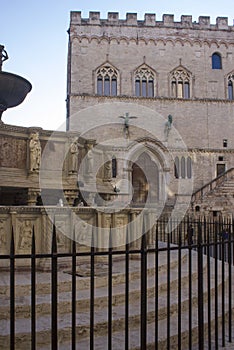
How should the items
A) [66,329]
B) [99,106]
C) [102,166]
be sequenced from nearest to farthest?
1. [66,329]
2. [102,166]
3. [99,106]

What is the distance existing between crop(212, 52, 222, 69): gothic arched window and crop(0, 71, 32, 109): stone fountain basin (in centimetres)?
2678

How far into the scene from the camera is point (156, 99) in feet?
104

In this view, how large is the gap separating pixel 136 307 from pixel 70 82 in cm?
2761

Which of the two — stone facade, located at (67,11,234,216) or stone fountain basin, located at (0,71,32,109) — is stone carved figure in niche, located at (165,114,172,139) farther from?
A: stone fountain basin, located at (0,71,32,109)

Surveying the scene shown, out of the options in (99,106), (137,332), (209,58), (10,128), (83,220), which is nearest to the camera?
(137,332)

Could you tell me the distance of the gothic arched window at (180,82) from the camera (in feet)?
106

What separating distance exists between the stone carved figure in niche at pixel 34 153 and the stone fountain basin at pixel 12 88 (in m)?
1.10

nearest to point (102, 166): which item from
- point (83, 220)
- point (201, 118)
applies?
point (83, 220)

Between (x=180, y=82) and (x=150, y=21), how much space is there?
18.4 feet

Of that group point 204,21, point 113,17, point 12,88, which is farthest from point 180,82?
point 12,88

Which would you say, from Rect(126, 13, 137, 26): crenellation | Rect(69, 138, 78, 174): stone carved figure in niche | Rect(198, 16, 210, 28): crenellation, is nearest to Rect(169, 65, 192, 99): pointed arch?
Rect(198, 16, 210, 28): crenellation

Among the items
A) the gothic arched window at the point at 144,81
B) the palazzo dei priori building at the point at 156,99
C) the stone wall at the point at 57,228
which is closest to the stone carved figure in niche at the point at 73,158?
the stone wall at the point at 57,228

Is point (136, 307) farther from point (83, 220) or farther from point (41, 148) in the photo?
point (41, 148)

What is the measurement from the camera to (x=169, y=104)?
3181cm
